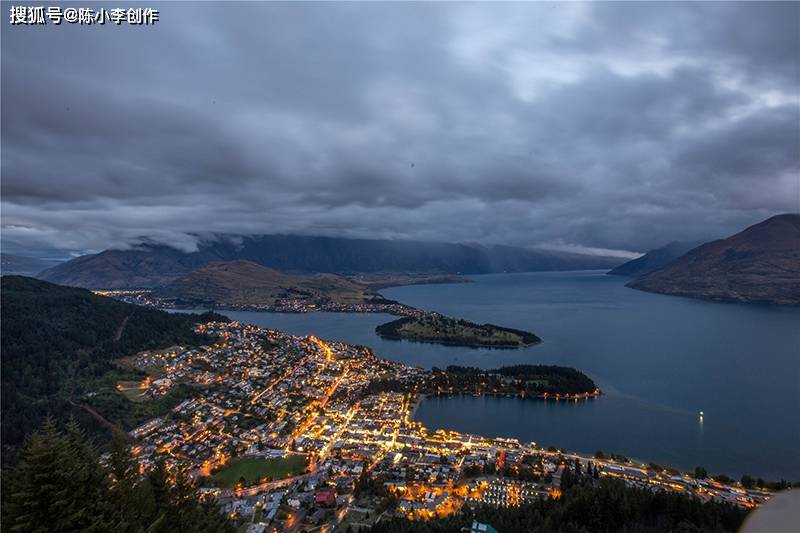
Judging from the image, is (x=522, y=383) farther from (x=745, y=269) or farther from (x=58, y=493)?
(x=745, y=269)

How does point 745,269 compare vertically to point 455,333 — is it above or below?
above

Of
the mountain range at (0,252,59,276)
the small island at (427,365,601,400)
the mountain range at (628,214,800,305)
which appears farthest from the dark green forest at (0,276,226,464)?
the mountain range at (628,214,800,305)

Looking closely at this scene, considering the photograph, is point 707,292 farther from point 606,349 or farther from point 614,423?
point 614,423

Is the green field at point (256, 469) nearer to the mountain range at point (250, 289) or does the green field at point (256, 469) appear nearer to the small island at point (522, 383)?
the small island at point (522, 383)

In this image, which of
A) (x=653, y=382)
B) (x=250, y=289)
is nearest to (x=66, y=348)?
(x=653, y=382)

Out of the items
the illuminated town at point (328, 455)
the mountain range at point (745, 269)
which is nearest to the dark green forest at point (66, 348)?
the illuminated town at point (328, 455)

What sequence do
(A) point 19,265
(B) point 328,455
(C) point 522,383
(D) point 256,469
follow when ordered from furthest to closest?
1. (A) point 19,265
2. (C) point 522,383
3. (B) point 328,455
4. (D) point 256,469

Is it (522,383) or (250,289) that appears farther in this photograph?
(250,289)
